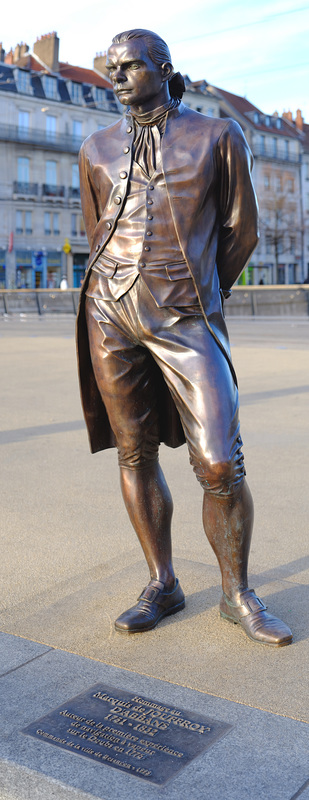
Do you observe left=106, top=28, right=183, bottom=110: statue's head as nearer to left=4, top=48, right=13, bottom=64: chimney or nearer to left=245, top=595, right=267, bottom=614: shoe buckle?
left=245, top=595, right=267, bottom=614: shoe buckle

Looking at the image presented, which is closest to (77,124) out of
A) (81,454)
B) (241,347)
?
(241,347)

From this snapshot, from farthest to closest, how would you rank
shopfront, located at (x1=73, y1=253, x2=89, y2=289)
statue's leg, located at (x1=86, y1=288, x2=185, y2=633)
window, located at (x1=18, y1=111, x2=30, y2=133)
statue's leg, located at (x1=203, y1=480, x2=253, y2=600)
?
shopfront, located at (x1=73, y1=253, x2=89, y2=289) < window, located at (x1=18, y1=111, x2=30, y2=133) < statue's leg, located at (x1=86, y1=288, x2=185, y2=633) < statue's leg, located at (x1=203, y1=480, x2=253, y2=600)

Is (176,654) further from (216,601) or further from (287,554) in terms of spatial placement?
(287,554)

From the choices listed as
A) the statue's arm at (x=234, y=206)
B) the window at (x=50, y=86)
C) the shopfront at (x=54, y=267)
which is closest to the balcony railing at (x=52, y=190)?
the shopfront at (x=54, y=267)

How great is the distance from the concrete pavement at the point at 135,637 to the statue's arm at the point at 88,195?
148 centimetres

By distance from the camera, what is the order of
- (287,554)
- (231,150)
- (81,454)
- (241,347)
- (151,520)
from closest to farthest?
1. (231,150)
2. (151,520)
3. (287,554)
4. (81,454)
5. (241,347)

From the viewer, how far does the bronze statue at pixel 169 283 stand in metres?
2.92

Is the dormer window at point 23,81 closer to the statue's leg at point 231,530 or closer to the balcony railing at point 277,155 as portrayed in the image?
the balcony railing at point 277,155

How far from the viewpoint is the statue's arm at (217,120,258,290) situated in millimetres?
2938

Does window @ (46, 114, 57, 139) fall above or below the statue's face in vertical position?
above

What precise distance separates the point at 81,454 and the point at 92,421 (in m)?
3.24

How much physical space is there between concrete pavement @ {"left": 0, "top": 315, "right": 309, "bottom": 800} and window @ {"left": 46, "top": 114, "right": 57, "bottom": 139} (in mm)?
52864

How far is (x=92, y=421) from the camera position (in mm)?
3385

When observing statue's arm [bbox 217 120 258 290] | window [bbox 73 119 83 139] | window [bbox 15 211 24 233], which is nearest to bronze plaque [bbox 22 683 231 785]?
statue's arm [bbox 217 120 258 290]
